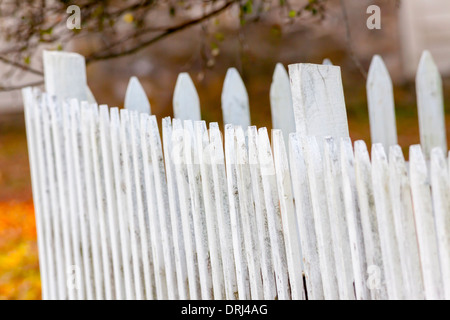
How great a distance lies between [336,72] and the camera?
95.5 inches

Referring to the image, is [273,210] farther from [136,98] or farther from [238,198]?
[136,98]

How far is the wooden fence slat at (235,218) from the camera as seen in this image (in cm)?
252

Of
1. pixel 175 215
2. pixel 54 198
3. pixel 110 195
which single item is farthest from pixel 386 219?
pixel 54 198

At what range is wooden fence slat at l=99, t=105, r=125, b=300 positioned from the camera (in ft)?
10.6

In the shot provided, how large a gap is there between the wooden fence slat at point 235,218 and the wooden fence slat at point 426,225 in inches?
31.1

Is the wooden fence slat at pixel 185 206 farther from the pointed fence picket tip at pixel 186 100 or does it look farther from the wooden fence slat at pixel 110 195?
the pointed fence picket tip at pixel 186 100

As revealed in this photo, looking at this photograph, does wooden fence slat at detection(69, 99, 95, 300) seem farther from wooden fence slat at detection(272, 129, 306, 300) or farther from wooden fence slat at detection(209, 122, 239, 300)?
wooden fence slat at detection(272, 129, 306, 300)

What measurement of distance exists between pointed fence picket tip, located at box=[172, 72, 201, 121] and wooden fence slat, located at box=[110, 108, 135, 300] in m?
0.56

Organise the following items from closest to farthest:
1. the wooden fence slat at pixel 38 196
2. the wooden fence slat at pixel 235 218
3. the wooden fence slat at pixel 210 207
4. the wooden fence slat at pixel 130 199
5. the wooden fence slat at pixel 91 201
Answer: the wooden fence slat at pixel 235 218 → the wooden fence slat at pixel 210 207 → the wooden fence slat at pixel 130 199 → the wooden fence slat at pixel 91 201 → the wooden fence slat at pixel 38 196

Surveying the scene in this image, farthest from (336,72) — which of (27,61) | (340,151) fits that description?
(27,61)

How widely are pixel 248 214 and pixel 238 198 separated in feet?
0.28

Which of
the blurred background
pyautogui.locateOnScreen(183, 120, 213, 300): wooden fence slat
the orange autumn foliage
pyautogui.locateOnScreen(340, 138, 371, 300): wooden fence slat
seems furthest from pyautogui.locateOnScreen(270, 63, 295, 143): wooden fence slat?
the blurred background

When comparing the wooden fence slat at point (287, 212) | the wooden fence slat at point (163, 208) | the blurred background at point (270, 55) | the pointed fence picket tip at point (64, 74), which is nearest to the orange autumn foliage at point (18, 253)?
the blurred background at point (270, 55)
